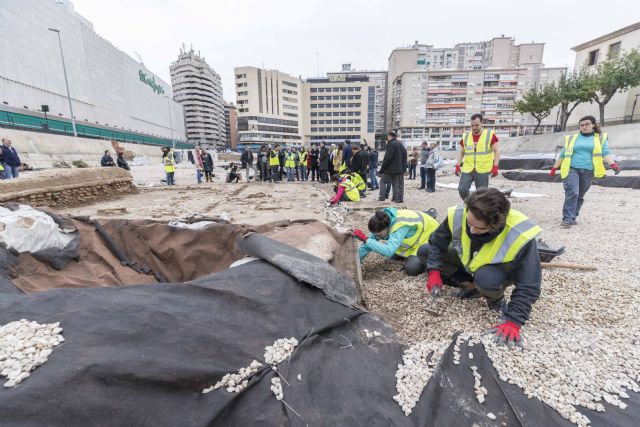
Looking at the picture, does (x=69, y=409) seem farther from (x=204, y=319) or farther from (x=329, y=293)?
(x=329, y=293)

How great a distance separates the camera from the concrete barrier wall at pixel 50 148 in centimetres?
1527

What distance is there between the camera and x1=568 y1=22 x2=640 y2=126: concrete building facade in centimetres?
2248

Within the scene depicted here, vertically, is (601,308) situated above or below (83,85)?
below

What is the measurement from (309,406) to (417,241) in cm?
202

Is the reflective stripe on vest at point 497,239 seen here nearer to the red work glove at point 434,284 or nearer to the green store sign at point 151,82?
the red work glove at point 434,284

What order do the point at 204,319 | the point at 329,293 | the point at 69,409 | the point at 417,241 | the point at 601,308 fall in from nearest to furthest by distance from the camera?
the point at 69,409 < the point at 204,319 < the point at 329,293 < the point at 601,308 < the point at 417,241

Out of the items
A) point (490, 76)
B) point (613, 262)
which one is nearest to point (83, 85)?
point (613, 262)

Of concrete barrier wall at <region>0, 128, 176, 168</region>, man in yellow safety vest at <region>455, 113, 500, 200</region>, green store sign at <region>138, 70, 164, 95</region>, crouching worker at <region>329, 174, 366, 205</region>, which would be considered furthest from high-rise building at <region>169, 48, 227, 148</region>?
man in yellow safety vest at <region>455, 113, 500, 200</region>

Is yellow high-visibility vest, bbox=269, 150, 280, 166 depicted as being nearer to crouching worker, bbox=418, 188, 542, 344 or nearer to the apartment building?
crouching worker, bbox=418, 188, 542, 344

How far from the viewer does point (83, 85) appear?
39094 millimetres

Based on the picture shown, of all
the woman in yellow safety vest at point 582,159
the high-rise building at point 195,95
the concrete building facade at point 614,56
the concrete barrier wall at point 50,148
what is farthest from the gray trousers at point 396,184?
the high-rise building at point 195,95

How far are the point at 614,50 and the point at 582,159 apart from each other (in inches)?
1188

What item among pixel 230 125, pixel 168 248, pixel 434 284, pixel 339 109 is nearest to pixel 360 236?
pixel 434 284

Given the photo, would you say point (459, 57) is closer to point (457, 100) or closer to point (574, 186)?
point (457, 100)
